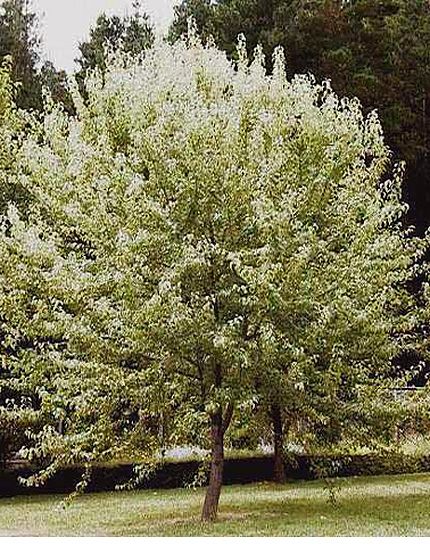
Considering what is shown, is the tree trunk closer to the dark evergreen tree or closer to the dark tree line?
the dark evergreen tree

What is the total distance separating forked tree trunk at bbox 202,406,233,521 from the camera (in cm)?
607

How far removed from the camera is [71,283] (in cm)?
579

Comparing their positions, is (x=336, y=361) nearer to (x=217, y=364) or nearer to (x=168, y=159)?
(x=217, y=364)

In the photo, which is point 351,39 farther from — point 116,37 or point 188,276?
point 188,276

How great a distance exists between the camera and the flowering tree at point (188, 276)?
222 inches

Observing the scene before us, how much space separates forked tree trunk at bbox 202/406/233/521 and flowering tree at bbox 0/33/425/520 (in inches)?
0.4

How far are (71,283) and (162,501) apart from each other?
7.48 feet

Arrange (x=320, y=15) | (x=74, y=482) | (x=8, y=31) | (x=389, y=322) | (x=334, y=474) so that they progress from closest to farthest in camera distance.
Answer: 1. (x=389, y=322)
2. (x=74, y=482)
3. (x=334, y=474)
4. (x=8, y=31)
5. (x=320, y=15)

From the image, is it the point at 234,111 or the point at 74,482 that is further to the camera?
the point at 74,482

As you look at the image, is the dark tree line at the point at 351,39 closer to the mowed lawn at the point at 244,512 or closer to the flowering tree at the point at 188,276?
the flowering tree at the point at 188,276

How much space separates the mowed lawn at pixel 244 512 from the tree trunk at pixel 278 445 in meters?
0.12

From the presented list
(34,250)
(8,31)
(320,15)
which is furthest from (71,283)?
(320,15)

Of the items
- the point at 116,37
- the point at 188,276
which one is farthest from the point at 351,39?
the point at 188,276

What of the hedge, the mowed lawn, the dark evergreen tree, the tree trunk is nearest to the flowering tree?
the mowed lawn
